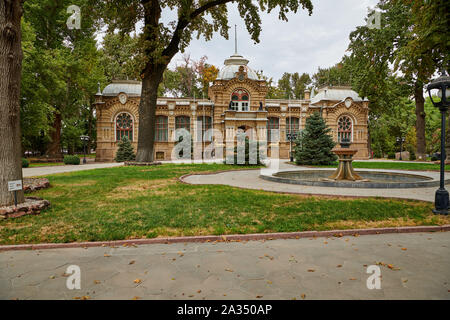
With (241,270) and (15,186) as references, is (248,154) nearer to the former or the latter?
(15,186)

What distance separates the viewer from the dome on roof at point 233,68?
38531mm

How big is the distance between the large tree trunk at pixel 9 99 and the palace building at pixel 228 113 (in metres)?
28.5

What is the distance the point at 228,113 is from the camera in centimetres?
3469

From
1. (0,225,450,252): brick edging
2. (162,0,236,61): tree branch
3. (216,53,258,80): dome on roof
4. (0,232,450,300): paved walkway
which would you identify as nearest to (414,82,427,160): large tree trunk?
(216,53,258,80): dome on roof

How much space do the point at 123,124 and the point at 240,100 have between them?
1642cm

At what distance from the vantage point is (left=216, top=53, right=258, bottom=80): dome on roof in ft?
126

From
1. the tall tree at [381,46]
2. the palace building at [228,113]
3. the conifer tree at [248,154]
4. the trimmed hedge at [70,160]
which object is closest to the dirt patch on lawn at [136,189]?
the conifer tree at [248,154]

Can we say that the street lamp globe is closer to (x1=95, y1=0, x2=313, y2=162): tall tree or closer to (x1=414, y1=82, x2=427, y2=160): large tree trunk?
(x1=95, y1=0, x2=313, y2=162): tall tree

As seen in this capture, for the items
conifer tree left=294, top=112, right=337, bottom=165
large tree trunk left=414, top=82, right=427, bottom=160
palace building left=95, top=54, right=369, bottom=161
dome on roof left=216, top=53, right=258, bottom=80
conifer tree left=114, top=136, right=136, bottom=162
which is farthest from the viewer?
dome on roof left=216, top=53, right=258, bottom=80

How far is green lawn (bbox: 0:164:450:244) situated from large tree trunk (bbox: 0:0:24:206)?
1.25 meters

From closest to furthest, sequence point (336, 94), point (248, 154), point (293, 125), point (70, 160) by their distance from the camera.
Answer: point (248, 154)
point (70, 160)
point (293, 125)
point (336, 94)

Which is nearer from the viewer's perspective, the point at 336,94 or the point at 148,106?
the point at 148,106

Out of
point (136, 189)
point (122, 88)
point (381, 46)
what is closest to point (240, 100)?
point (122, 88)
